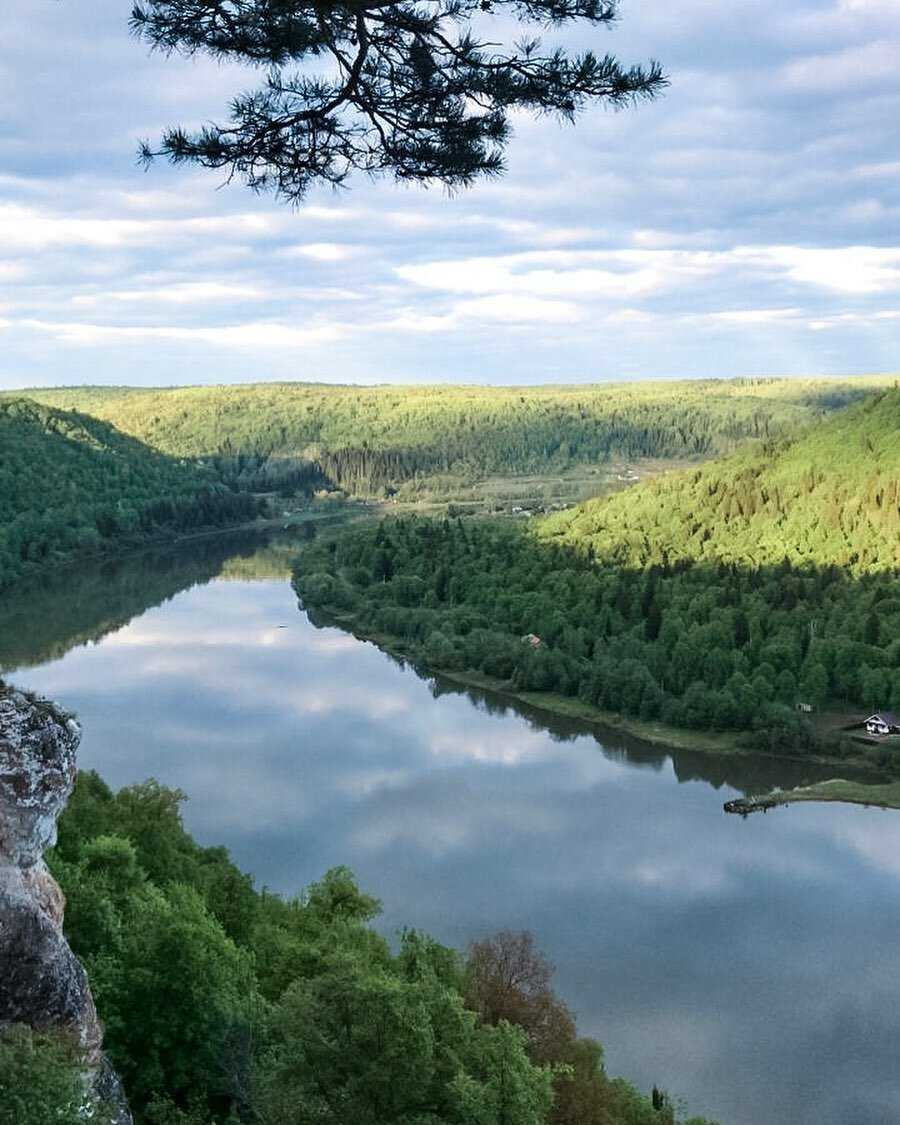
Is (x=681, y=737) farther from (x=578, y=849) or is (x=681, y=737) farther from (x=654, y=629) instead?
(x=578, y=849)

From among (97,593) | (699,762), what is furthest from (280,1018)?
(97,593)

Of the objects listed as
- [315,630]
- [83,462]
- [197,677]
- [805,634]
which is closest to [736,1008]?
[805,634]

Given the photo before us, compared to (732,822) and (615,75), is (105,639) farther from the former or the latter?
(615,75)

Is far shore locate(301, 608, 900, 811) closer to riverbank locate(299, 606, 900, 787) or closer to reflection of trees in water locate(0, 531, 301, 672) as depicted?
riverbank locate(299, 606, 900, 787)

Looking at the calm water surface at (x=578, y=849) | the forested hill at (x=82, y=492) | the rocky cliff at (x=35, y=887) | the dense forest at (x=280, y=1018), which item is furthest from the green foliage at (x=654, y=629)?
the rocky cliff at (x=35, y=887)

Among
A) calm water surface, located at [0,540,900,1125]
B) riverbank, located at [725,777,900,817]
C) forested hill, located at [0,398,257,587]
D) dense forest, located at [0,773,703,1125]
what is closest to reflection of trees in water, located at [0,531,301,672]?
forested hill, located at [0,398,257,587]

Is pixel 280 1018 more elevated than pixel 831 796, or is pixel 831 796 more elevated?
pixel 280 1018
